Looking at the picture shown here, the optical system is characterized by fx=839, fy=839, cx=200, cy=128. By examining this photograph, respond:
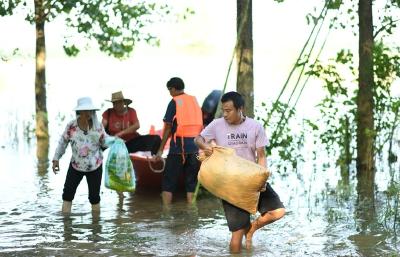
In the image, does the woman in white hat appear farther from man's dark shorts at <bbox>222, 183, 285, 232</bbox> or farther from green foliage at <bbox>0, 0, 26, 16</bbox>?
green foliage at <bbox>0, 0, 26, 16</bbox>

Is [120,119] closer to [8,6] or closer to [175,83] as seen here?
[175,83]

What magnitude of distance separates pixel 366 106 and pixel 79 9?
668 cm

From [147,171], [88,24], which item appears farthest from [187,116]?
[88,24]

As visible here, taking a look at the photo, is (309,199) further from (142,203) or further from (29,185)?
(29,185)

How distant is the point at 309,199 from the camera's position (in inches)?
465

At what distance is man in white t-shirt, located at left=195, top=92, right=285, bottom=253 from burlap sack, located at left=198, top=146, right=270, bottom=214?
13 centimetres

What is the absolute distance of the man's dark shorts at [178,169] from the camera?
449 inches

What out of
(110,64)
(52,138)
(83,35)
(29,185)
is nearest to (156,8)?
(83,35)

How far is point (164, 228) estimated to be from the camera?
984 centimetres

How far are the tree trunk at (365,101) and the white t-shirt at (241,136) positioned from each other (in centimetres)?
537

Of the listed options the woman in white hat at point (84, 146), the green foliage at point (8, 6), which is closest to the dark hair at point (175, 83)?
the woman in white hat at point (84, 146)

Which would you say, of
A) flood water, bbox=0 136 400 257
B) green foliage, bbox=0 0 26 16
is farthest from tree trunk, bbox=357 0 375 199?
green foliage, bbox=0 0 26 16

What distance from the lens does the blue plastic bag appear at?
1074 cm

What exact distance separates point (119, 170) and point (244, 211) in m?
3.27
